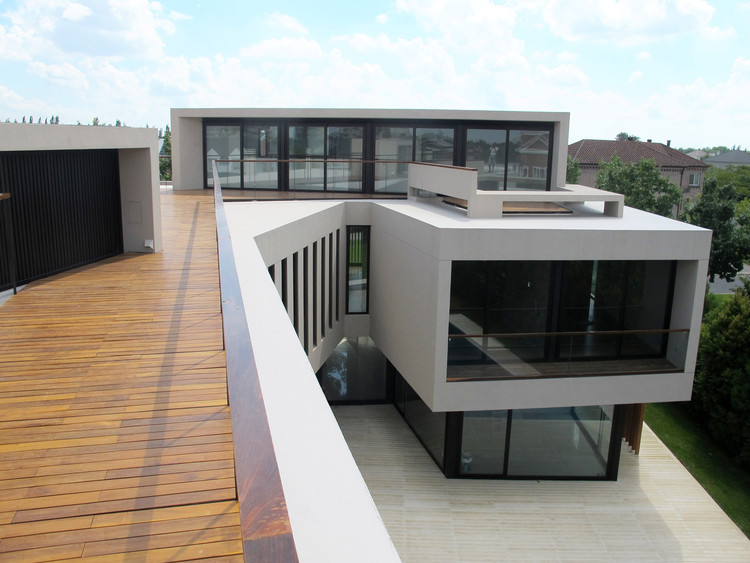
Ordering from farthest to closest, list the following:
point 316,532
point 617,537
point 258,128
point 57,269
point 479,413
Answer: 1. point 258,128
2. point 479,413
3. point 617,537
4. point 57,269
5. point 316,532

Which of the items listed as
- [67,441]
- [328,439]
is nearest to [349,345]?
[67,441]

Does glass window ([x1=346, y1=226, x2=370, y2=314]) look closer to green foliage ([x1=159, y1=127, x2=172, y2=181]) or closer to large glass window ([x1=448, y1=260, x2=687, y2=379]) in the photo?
large glass window ([x1=448, y1=260, x2=687, y2=379])

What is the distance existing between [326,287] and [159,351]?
9.90m

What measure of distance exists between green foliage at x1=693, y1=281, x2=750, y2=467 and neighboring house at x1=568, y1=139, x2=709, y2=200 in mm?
43592

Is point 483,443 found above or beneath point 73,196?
beneath

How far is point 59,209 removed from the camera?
989cm

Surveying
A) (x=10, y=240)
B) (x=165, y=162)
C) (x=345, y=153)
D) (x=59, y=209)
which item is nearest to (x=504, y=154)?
(x=345, y=153)

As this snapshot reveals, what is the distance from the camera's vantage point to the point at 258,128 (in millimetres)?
21609


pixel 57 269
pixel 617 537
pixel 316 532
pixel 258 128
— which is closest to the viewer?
pixel 316 532

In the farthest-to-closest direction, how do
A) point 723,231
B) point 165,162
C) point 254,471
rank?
1. point 165,162
2. point 723,231
3. point 254,471

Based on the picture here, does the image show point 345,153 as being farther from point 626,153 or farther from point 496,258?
point 626,153

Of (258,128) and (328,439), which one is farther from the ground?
(258,128)

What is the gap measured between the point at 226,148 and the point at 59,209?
12813mm

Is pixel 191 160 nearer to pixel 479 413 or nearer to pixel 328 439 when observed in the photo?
pixel 479 413
